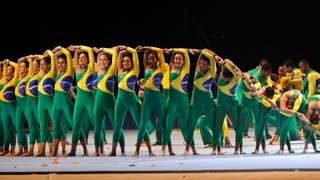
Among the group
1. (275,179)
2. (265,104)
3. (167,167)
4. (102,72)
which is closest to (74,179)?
(167,167)

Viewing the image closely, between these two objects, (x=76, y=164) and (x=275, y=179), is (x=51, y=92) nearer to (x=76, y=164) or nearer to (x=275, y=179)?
(x=76, y=164)

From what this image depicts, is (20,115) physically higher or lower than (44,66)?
lower

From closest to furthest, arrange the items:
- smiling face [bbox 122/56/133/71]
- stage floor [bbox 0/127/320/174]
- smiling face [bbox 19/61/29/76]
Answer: stage floor [bbox 0/127/320/174], smiling face [bbox 122/56/133/71], smiling face [bbox 19/61/29/76]

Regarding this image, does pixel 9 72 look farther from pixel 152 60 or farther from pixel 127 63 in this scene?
pixel 152 60

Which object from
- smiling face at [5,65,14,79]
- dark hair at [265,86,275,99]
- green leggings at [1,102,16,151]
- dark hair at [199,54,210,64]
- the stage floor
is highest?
dark hair at [199,54,210,64]

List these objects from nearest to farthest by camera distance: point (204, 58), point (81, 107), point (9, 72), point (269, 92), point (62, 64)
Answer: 1. point (204, 58)
2. point (81, 107)
3. point (62, 64)
4. point (269, 92)
5. point (9, 72)

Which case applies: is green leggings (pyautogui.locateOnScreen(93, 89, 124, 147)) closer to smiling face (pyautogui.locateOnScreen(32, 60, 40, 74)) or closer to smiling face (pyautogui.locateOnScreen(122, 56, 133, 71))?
smiling face (pyautogui.locateOnScreen(122, 56, 133, 71))

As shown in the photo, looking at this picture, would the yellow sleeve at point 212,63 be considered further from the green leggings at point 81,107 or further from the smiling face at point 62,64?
the smiling face at point 62,64

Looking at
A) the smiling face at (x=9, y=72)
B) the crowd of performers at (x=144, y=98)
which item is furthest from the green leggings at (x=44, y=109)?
the smiling face at (x=9, y=72)

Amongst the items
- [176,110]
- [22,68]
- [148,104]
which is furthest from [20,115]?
[176,110]

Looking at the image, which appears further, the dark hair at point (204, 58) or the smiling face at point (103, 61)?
the smiling face at point (103, 61)

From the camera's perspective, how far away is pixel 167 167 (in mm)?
7348

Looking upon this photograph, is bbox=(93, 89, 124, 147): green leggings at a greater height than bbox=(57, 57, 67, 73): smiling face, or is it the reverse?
bbox=(57, 57, 67, 73): smiling face

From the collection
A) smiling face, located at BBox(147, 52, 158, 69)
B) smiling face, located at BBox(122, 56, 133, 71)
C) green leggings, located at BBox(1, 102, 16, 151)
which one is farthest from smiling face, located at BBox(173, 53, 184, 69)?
green leggings, located at BBox(1, 102, 16, 151)
